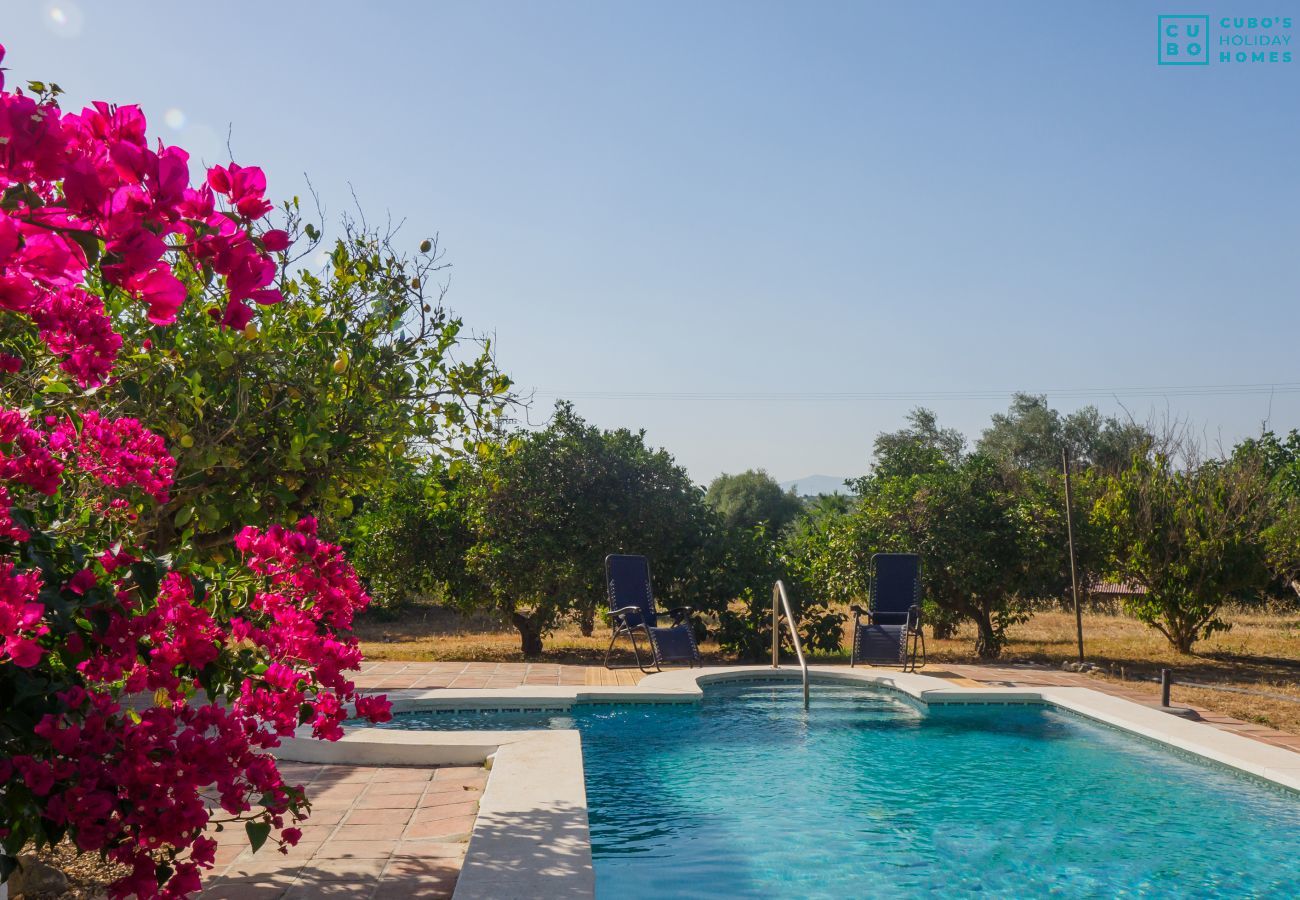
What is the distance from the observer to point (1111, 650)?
14.1 metres

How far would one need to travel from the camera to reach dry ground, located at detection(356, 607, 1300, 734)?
375 inches

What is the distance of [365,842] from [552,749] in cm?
163

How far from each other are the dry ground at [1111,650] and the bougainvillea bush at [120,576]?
787cm

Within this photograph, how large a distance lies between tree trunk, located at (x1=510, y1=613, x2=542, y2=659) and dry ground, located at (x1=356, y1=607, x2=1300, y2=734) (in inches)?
7.5

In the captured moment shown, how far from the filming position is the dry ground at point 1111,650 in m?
9.53

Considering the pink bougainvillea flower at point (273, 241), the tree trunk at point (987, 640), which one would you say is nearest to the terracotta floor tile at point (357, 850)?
the pink bougainvillea flower at point (273, 241)

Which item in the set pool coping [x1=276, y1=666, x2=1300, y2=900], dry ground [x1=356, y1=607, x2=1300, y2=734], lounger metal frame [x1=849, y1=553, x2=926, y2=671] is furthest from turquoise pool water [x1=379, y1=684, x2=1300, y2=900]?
dry ground [x1=356, y1=607, x2=1300, y2=734]

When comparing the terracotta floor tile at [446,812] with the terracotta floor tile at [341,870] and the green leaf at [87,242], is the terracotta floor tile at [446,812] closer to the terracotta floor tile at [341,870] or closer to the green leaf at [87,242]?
the terracotta floor tile at [341,870]

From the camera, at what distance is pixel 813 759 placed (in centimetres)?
665

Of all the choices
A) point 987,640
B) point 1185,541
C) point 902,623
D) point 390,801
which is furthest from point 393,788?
point 1185,541

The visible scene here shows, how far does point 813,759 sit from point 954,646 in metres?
9.16

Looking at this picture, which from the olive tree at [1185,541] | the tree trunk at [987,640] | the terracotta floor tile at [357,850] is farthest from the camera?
the tree trunk at [987,640]

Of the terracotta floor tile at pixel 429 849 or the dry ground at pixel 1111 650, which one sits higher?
the terracotta floor tile at pixel 429 849

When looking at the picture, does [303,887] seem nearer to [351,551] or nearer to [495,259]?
[495,259]
